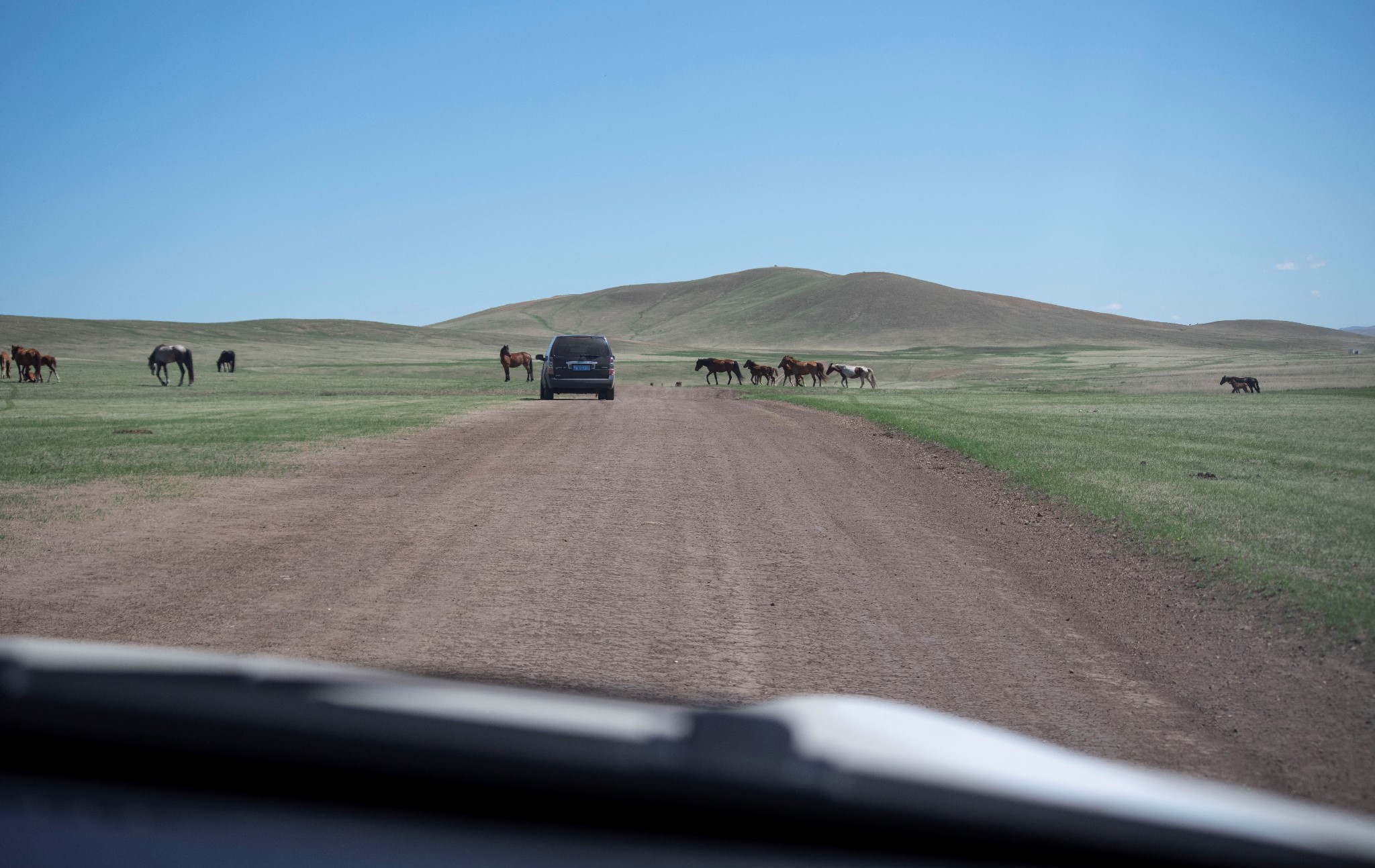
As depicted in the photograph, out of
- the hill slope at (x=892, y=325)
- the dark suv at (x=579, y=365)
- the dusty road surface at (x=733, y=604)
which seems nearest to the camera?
the dusty road surface at (x=733, y=604)

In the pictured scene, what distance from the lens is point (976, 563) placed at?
820 centimetres

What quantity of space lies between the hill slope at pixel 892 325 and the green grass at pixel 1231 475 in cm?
12225

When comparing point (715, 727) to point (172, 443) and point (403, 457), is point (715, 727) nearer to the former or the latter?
point (403, 457)

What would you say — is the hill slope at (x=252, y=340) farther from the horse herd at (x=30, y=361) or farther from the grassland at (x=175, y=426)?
the grassland at (x=175, y=426)

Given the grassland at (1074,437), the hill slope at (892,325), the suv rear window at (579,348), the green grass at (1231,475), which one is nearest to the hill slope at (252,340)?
the hill slope at (892,325)

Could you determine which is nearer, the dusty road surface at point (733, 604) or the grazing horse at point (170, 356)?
the dusty road surface at point (733, 604)

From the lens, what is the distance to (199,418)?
2352 cm

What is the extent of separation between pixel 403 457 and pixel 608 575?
8.52 metres

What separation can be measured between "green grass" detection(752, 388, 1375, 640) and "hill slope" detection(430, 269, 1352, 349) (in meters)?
122

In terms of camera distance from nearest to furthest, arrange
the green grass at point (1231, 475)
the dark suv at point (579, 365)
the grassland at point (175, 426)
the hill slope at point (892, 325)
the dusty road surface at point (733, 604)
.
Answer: the dusty road surface at point (733, 604) → the green grass at point (1231, 475) → the grassland at point (175, 426) → the dark suv at point (579, 365) → the hill slope at point (892, 325)

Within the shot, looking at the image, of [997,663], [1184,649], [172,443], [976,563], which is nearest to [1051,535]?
[976,563]

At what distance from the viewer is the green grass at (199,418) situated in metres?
13.9

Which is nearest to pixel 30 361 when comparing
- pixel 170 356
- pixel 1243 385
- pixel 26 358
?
pixel 26 358

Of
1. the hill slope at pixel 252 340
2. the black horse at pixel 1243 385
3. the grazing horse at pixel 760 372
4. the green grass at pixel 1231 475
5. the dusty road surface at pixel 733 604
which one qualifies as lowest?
the dusty road surface at pixel 733 604
